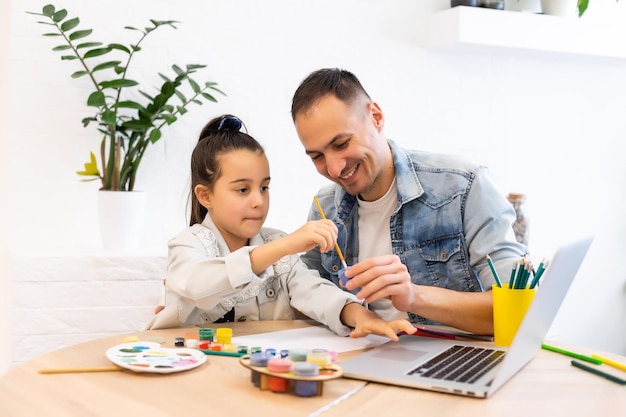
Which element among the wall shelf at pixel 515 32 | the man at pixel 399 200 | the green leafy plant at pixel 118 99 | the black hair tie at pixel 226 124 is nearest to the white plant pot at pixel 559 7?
the wall shelf at pixel 515 32

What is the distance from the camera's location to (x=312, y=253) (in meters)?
1.89

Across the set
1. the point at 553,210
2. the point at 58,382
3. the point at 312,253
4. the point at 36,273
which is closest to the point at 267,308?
the point at 312,253

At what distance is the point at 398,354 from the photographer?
1.26 metres

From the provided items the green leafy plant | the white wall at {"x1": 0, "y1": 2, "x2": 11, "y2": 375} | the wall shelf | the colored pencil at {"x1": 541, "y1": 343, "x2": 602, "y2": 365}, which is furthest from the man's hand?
the wall shelf

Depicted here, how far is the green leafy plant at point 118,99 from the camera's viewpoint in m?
2.41

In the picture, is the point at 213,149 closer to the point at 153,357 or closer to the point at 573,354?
the point at 153,357

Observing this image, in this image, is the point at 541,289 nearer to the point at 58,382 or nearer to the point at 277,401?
the point at 277,401

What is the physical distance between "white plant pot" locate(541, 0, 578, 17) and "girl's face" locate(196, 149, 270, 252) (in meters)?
1.95

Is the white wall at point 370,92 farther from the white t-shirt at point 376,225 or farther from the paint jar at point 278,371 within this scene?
the paint jar at point 278,371

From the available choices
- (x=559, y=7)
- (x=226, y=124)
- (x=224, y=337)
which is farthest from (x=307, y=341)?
(x=559, y=7)

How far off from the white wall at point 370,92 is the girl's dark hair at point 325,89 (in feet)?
3.73

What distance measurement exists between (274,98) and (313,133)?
4.22ft

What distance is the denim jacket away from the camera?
1676 millimetres

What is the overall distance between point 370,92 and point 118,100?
1056 millimetres
